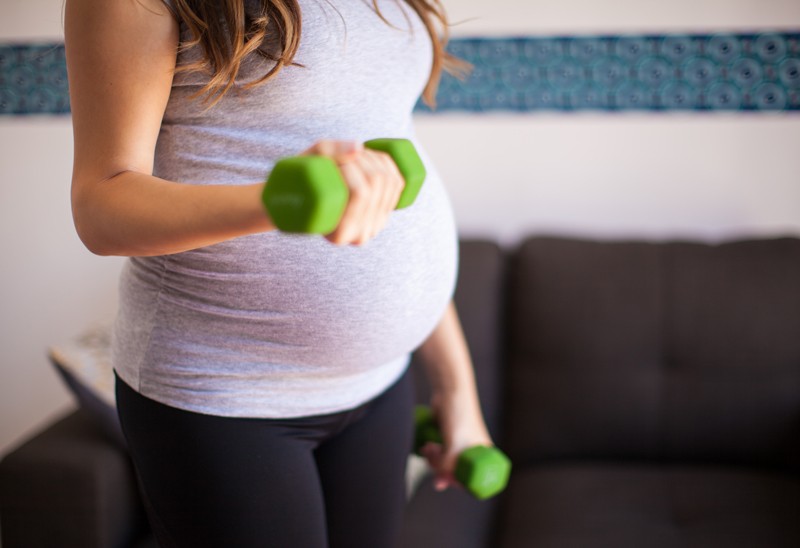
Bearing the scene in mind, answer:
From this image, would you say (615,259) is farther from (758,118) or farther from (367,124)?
(367,124)

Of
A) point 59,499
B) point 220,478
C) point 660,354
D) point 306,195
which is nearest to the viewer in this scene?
point 306,195

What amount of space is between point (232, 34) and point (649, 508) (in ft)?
3.98

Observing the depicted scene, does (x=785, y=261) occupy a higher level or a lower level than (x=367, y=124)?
lower

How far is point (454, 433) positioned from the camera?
963mm

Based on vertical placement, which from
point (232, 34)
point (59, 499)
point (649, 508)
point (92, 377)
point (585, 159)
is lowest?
point (649, 508)

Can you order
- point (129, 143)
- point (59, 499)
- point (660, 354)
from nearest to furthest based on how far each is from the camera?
point (129, 143)
point (59, 499)
point (660, 354)

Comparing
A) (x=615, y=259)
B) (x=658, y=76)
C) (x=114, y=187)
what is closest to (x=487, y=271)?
(x=615, y=259)

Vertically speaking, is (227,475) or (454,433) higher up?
(227,475)

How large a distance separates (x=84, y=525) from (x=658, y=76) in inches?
63.2

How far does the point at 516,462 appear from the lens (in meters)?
1.69

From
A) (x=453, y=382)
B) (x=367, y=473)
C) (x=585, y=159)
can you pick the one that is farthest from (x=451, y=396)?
(x=585, y=159)

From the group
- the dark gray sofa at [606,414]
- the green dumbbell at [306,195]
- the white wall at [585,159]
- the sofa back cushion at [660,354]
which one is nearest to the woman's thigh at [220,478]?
the green dumbbell at [306,195]

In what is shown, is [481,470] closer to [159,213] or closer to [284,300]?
[284,300]

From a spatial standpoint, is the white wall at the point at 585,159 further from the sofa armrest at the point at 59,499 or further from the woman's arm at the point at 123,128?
the woman's arm at the point at 123,128
